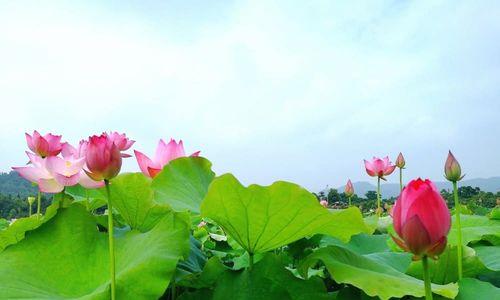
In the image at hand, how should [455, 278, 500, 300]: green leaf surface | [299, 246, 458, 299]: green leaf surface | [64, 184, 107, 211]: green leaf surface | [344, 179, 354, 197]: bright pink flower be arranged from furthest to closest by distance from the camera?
[344, 179, 354, 197]: bright pink flower < [64, 184, 107, 211]: green leaf surface < [455, 278, 500, 300]: green leaf surface < [299, 246, 458, 299]: green leaf surface

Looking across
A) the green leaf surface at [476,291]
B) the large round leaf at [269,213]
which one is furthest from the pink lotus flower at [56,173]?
the green leaf surface at [476,291]

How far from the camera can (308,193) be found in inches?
29.7

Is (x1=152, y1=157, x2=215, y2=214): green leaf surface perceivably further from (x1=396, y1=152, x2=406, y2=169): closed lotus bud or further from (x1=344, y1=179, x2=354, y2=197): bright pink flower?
(x1=344, y1=179, x2=354, y2=197): bright pink flower

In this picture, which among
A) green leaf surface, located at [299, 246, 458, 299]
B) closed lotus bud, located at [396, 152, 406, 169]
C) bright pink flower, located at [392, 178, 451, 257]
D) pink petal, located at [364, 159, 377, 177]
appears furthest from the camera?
pink petal, located at [364, 159, 377, 177]

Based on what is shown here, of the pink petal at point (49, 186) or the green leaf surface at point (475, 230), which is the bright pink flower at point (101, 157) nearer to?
the pink petal at point (49, 186)

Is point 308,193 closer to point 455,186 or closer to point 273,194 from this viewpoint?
point 273,194

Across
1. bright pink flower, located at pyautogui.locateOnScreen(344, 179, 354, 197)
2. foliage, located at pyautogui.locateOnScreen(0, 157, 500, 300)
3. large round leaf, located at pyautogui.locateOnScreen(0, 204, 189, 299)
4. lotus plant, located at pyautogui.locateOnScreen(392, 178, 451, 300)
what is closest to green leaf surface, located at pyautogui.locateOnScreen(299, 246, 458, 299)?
foliage, located at pyautogui.locateOnScreen(0, 157, 500, 300)

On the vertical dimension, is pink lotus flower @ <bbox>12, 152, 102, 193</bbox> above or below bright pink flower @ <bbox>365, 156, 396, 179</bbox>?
above

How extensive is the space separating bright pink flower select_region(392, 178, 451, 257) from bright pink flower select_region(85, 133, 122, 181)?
1.56 ft

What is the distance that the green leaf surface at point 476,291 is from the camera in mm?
798

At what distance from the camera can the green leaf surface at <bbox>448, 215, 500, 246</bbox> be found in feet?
3.99

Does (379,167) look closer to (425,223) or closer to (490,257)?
(490,257)

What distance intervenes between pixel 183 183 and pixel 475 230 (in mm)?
820

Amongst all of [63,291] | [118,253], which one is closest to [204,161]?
[118,253]
